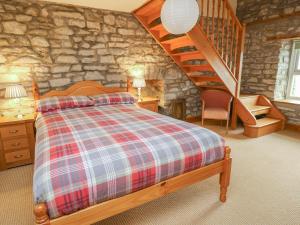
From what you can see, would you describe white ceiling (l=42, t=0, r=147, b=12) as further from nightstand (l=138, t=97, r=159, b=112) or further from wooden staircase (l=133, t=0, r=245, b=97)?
nightstand (l=138, t=97, r=159, b=112)

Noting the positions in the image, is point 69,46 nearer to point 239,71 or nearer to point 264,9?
point 239,71

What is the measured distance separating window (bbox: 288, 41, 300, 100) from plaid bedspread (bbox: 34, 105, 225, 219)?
10.9 ft

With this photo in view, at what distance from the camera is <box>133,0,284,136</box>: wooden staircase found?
3.02m

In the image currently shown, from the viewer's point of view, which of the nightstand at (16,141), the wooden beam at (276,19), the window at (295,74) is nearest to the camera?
the nightstand at (16,141)

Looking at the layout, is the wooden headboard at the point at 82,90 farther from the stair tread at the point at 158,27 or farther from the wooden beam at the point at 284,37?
the wooden beam at the point at 284,37

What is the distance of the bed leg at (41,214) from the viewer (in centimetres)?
103

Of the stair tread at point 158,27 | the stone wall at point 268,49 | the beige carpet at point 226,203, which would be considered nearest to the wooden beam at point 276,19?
the stone wall at point 268,49

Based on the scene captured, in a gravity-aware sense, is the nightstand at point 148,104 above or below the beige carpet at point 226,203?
above

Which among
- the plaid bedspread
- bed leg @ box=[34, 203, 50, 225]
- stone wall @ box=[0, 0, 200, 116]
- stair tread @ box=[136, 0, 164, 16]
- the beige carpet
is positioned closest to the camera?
bed leg @ box=[34, 203, 50, 225]

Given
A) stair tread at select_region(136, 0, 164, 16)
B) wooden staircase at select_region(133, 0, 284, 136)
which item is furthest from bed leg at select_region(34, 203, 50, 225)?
stair tread at select_region(136, 0, 164, 16)

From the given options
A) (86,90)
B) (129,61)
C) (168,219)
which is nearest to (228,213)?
(168,219)

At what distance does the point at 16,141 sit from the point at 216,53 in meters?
3.21

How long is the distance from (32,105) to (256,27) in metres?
4.61

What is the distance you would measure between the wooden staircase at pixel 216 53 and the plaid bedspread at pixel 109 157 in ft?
5.36
